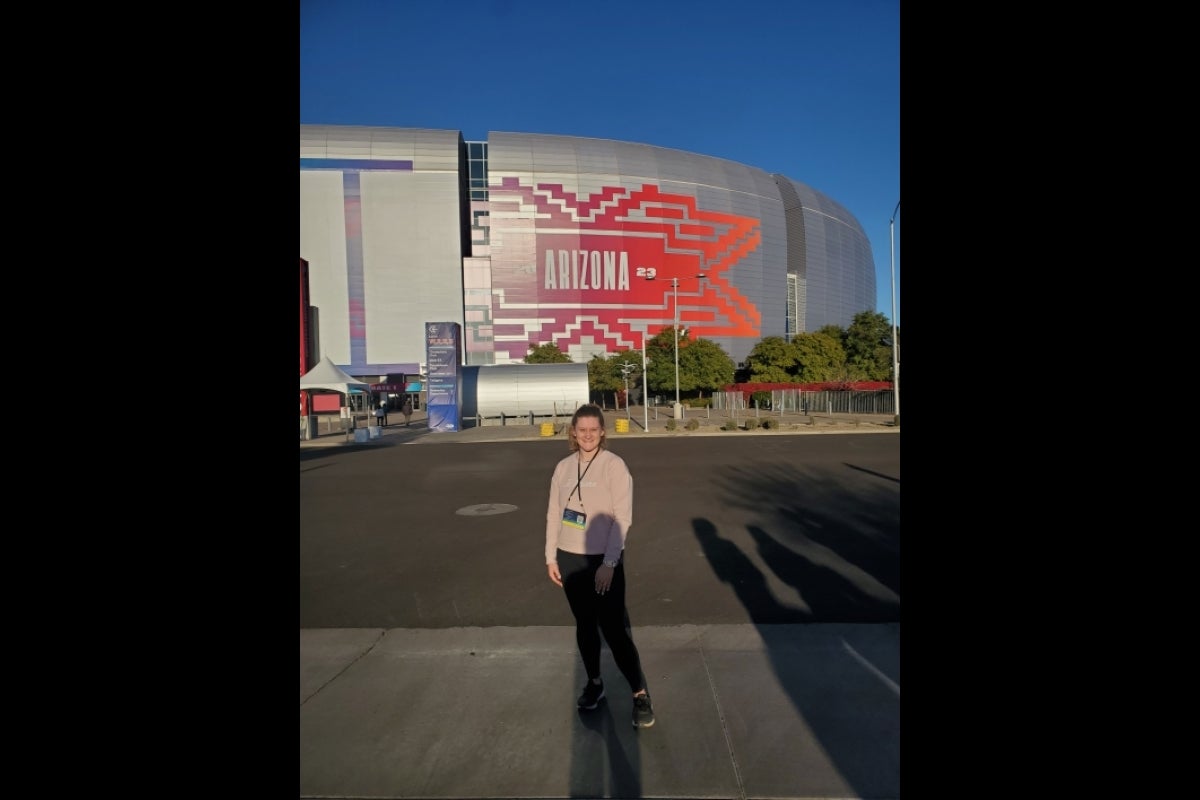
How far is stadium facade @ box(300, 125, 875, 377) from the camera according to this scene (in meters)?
59.8

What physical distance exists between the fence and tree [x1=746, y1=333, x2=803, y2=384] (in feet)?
15.2

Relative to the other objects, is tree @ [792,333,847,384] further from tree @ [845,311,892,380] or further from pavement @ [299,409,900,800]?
pavement @ [299,409,900,800]

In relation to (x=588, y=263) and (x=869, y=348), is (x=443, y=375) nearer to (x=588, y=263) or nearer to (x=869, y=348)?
(x=588, y=263)

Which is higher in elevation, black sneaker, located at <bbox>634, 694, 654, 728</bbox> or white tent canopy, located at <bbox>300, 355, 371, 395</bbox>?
white tent canopy, located at <bbox>300, 355, 371, 395</bbox>

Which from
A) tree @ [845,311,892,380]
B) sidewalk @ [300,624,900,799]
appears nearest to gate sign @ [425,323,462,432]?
sidewalk @ [300,624,900,799]

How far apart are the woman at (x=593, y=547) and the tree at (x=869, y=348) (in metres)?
55.0

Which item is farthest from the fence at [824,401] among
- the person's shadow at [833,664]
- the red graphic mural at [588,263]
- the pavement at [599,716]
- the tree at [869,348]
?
the pavement at [599,716]

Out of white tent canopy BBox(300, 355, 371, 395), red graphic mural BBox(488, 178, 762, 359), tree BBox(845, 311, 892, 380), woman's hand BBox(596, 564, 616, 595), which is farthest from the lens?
red graphic mural BBox(488, 178, 762, 359)

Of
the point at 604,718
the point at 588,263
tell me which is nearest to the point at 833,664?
the point at 604,718
